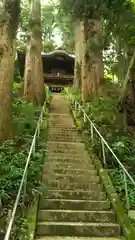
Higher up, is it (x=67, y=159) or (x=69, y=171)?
(x=67, y=159)

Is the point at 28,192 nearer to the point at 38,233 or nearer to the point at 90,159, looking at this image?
the point at 38,233

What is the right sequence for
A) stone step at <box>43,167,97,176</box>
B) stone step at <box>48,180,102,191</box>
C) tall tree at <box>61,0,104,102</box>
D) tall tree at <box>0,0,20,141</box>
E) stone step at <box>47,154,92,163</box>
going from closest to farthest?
stone step at <box>48,180,102,191</box> → stone step at <box>43,167,97,176</box> → stone step at <box>47,154,92,163</box> → tall tree at <box>0,0,20,141</box> → tall tree at <box>61,0,104,102</box>

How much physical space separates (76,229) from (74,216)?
416 mm

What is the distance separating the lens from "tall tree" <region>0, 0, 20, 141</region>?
8.87 metres

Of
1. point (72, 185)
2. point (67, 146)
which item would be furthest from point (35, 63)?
point (72, 185)

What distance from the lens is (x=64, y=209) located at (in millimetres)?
6227

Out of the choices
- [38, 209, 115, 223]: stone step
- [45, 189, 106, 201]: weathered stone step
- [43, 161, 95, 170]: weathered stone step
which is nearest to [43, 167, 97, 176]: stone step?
[43, 161, 95, 170]: weathered stone step

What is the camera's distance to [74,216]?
5852 millimetres

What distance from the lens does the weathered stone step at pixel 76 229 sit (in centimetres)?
539

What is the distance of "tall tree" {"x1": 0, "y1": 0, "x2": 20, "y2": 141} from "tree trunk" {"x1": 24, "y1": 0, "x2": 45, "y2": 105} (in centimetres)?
781

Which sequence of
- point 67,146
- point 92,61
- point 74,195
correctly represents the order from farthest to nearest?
1. point 92,61
2. point 67,146
3. point 74,195

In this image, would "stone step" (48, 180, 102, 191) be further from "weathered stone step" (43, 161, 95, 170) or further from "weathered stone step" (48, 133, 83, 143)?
"weathered stone step" (48, 133, 83, 143)

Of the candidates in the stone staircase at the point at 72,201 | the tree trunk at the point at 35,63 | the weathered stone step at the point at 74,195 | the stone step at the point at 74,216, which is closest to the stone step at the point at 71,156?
the stone staircase at the point at 72,201

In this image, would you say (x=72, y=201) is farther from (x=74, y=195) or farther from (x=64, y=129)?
(x=64, y=129)
